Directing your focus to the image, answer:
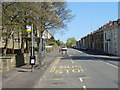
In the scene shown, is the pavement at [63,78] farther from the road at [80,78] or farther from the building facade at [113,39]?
the building facade at [113,39]

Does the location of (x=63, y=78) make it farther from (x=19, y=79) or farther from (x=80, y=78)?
(x=19, y=79)

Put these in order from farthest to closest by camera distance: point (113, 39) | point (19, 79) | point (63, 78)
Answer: point (113, 39)
point (63, 78)
point (19, 79)

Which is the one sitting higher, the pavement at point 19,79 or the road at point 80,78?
the road at point 80,78

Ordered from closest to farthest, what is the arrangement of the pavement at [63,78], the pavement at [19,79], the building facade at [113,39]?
the pavement at [63,78] → the pavement at [19,79] → the building facade at [113,39]

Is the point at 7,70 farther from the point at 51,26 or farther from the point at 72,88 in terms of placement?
the point at 51,26

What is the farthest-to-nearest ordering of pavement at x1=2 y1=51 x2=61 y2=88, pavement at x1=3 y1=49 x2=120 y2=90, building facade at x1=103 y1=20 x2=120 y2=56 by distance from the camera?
building facade at x1=103 y1=20 x2=120 y2=56 < pavement at x1=2 y1=51 x2=61 y2=88 < pavement at x1=3 y1=49 x2=120 y2=90

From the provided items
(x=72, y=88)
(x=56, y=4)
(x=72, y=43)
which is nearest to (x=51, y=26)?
(x=56, y=4)

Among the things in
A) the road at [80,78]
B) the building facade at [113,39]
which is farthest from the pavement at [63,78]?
the building facade at [113,39]

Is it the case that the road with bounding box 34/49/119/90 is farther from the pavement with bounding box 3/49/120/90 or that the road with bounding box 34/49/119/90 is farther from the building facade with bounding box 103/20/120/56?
the building facade with bounding box 103/20/120/56

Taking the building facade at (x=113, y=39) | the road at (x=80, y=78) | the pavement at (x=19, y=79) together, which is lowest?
the pavement at (x=19, y=79)

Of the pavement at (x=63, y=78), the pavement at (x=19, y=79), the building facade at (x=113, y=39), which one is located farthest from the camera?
the building facade at (x=113, y=39)

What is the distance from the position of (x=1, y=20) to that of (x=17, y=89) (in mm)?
9418

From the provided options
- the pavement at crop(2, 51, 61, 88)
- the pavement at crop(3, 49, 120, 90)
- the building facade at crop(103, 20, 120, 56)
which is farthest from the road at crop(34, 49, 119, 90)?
the building facade at crop(103, 20, 120, 56)

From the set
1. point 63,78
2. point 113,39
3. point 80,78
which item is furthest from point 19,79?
point 113,39
